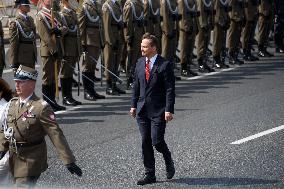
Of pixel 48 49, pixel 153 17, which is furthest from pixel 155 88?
pixel 153 17

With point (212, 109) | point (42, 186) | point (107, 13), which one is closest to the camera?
point (42, 186)

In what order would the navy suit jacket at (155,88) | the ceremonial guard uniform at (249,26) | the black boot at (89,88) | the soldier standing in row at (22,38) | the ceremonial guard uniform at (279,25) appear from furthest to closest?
the ceremonial guard uniform at (279,25) → the ceremonial guard uniform at (249,26) → the black boot at (89,88) → the soldier standing in row at (22,38) → the navy suit jacket at (155,88)

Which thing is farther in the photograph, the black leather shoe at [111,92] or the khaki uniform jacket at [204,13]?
the khaki uniform jacket at [204,13]

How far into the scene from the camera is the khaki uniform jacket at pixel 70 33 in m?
16.2

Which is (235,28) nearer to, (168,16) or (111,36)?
(168,16)

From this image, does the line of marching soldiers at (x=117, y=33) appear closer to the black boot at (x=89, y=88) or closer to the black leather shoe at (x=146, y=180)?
the black boot at (x=89, y=88)

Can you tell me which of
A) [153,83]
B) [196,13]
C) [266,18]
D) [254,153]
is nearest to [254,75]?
[196,13]

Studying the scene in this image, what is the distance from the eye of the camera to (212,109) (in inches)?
597

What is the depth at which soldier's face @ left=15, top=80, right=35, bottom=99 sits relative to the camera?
8164mm

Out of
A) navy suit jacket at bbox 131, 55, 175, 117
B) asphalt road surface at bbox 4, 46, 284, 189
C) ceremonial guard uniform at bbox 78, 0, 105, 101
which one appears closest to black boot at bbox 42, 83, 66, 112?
asphalt road surface at bbox 4, 46, 284, 189

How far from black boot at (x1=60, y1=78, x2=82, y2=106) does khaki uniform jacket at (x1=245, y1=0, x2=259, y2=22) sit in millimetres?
6667

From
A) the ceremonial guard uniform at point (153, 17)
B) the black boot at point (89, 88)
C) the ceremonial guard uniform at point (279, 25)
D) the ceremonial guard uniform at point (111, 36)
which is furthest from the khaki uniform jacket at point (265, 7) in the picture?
the black boot at point (89, 88)

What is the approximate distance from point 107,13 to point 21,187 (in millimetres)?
9332

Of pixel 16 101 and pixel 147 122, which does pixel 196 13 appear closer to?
pixel 147 122
